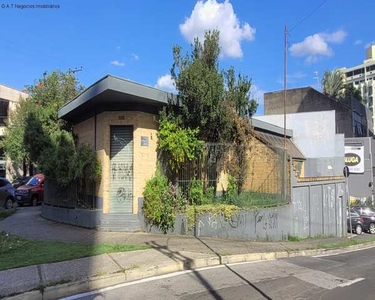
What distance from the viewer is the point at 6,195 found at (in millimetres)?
18594

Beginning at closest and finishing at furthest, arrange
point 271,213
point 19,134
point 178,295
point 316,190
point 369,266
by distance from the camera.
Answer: point 178,295, point 369,266, point 271,213, point 316,190, point 19,134

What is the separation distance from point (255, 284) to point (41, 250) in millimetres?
4943

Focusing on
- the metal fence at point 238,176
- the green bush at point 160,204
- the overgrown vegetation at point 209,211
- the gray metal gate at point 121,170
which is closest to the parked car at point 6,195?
the gray metal gate at point 121,170

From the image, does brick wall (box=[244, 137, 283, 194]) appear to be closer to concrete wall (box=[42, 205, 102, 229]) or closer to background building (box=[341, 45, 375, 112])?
concrete wall (box=[42, 205, 102, 229])

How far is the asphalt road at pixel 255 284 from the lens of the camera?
6.35 m

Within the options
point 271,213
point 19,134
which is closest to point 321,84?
point 19,134

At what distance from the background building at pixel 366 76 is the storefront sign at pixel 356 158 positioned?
282 ft

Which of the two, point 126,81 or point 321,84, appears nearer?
point 126,81

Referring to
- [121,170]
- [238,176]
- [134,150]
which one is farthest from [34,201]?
[238,176]

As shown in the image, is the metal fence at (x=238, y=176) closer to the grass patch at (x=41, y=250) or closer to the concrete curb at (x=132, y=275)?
the concrete curb at (x=132, y=275)

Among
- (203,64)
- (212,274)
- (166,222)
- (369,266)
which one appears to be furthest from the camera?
(203,64)

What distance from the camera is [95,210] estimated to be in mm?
11820

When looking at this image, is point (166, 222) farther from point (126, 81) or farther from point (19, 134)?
point (19, 134)

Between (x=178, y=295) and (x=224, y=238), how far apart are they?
19.1 feet
